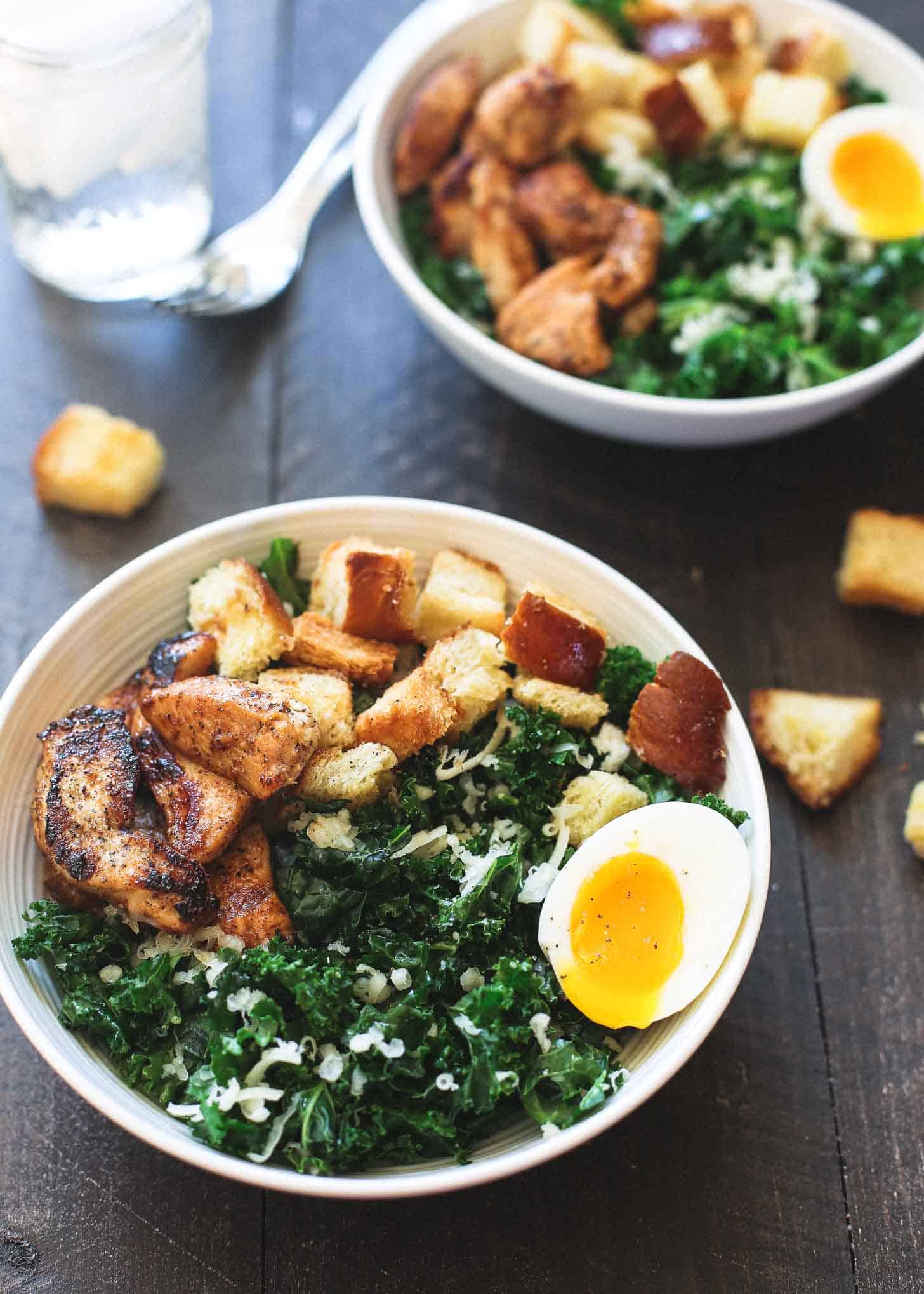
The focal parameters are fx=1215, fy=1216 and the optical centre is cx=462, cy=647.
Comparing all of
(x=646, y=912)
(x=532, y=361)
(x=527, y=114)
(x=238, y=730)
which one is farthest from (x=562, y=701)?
(x=527, y=114)

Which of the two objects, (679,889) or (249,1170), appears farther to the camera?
(679,889)

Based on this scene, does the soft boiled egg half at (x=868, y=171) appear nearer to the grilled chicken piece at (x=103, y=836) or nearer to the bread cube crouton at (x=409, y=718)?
the bread cube crouton at (x=409, y=718)

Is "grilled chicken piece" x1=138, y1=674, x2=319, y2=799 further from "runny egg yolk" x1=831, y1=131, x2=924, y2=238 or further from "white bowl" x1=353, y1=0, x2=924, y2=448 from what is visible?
"runny egg yolk" x1=831, y1=131, x2=924, y2=238

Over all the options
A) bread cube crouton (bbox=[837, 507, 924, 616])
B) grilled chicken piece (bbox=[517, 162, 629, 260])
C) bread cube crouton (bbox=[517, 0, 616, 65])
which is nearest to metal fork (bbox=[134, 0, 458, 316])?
bread cube crouton (bbox=[517, 0, 616, 65])

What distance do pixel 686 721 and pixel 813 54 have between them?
1.96 metres

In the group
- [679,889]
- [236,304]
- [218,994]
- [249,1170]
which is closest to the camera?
[249,1170]

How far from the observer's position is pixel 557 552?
7.73 ft

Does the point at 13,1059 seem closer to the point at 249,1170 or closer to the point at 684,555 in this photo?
the point at 249,1170

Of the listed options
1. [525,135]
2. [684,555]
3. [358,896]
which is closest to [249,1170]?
[358,896]

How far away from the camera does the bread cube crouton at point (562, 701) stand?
2.19 metres

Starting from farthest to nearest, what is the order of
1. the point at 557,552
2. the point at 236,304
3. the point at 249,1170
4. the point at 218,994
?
the point at 236,304, the point at 557,552, the point at 218,994, the point at 249,1170

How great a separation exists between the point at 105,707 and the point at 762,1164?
148cm

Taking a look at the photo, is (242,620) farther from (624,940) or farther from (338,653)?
(624,940)

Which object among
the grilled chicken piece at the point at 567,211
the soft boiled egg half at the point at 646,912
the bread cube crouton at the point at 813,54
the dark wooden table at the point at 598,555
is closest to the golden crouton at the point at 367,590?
the soft boiled egg half at the point at 646,912
